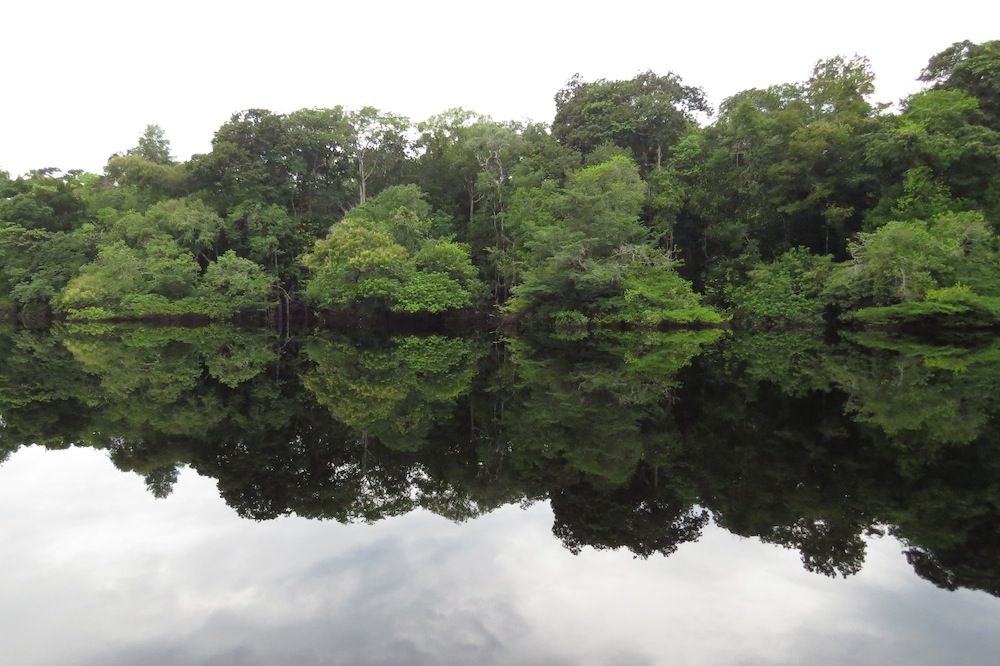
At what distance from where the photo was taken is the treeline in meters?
22.1

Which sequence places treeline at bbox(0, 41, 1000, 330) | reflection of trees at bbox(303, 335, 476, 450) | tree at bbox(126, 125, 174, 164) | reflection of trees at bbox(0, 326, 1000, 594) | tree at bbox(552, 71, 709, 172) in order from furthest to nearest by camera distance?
1. tree at bbox(126, 125, 174, 164)
2. tree at bbox(552, 71, 709, 172)
3. treeline at bbox(0, 41, 1000, 330)
4. reflection of trees at bbox(303, 335, 476, 450)
5. reflection of trees at bbox(0, 326, 1000, 594)

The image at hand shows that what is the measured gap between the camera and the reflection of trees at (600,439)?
453 centimetres

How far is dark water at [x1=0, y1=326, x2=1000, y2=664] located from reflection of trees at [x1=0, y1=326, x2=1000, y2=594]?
1.6 inches

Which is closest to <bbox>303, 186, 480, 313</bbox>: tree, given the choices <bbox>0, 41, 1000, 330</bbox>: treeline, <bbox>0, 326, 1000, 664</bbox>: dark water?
<bbox>0, 41, 1000, 330</bbox>: treeline

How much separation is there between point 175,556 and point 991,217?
27.1 m

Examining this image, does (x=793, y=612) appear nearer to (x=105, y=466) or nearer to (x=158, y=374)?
(x=105, y=466)

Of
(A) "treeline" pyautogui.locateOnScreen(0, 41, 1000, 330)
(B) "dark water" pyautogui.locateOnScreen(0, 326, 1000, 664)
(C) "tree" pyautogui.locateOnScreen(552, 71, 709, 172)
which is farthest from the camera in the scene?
(C) "tree" pyautogui.locateOnScreen(552, 71, 709, 172)

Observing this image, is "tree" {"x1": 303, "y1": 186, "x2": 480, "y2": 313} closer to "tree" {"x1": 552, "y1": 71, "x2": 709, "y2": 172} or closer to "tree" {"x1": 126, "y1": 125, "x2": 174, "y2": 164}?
"tree" {"x1": 552, "y1": 71, "x2": 709, "y2": 172}

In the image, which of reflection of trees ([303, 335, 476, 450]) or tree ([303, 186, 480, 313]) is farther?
tree ([303, 186, 480, 313])

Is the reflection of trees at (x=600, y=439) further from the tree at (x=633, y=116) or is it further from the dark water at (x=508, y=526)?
the tree at (x=633, y=116)

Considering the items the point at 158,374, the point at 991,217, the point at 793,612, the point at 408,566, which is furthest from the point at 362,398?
the point at 991,217

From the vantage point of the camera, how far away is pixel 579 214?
22781 millimetres

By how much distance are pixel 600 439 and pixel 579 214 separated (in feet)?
55.6

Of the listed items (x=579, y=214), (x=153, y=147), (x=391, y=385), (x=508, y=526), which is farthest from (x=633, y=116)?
(x=153, y=147)
